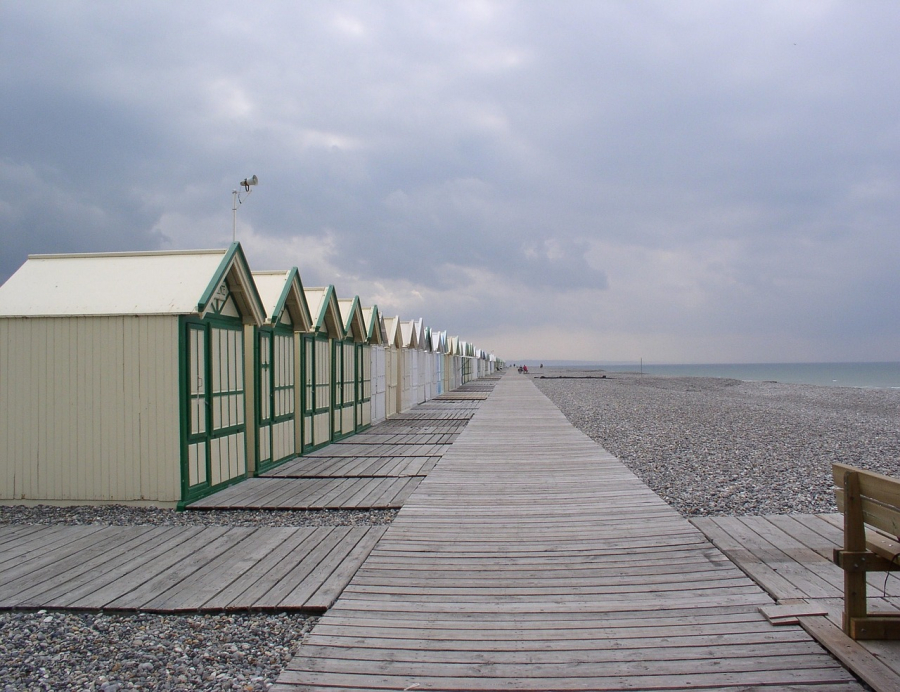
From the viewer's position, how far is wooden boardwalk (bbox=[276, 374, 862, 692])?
293cm

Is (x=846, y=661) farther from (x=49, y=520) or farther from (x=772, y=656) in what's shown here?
(x=49, y=520)

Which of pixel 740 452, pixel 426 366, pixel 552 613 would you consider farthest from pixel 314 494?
pixel 426 366

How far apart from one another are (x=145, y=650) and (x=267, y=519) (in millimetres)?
2825

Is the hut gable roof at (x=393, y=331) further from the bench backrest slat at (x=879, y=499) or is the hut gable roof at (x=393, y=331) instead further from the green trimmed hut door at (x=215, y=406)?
the bench backrest slat at (x=879, y=499)

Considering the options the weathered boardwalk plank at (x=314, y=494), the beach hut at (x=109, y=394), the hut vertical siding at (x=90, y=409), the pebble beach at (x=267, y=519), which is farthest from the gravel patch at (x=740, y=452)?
the hut vertical siding at (x=90, y=409)

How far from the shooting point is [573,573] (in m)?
4.29

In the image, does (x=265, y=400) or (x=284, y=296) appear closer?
(x=265, y=400)

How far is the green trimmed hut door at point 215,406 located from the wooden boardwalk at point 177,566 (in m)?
1.36

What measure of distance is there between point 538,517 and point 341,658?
3.10 meters

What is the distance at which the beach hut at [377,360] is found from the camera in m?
15.0

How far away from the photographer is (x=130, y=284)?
7.19 metres

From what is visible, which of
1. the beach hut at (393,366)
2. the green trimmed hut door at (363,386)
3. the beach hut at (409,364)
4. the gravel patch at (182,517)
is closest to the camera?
the gravel patch at (182,517)

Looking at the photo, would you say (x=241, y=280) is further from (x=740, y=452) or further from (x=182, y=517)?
(x=740, y=452)

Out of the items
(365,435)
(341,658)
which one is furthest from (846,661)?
(365,435)
